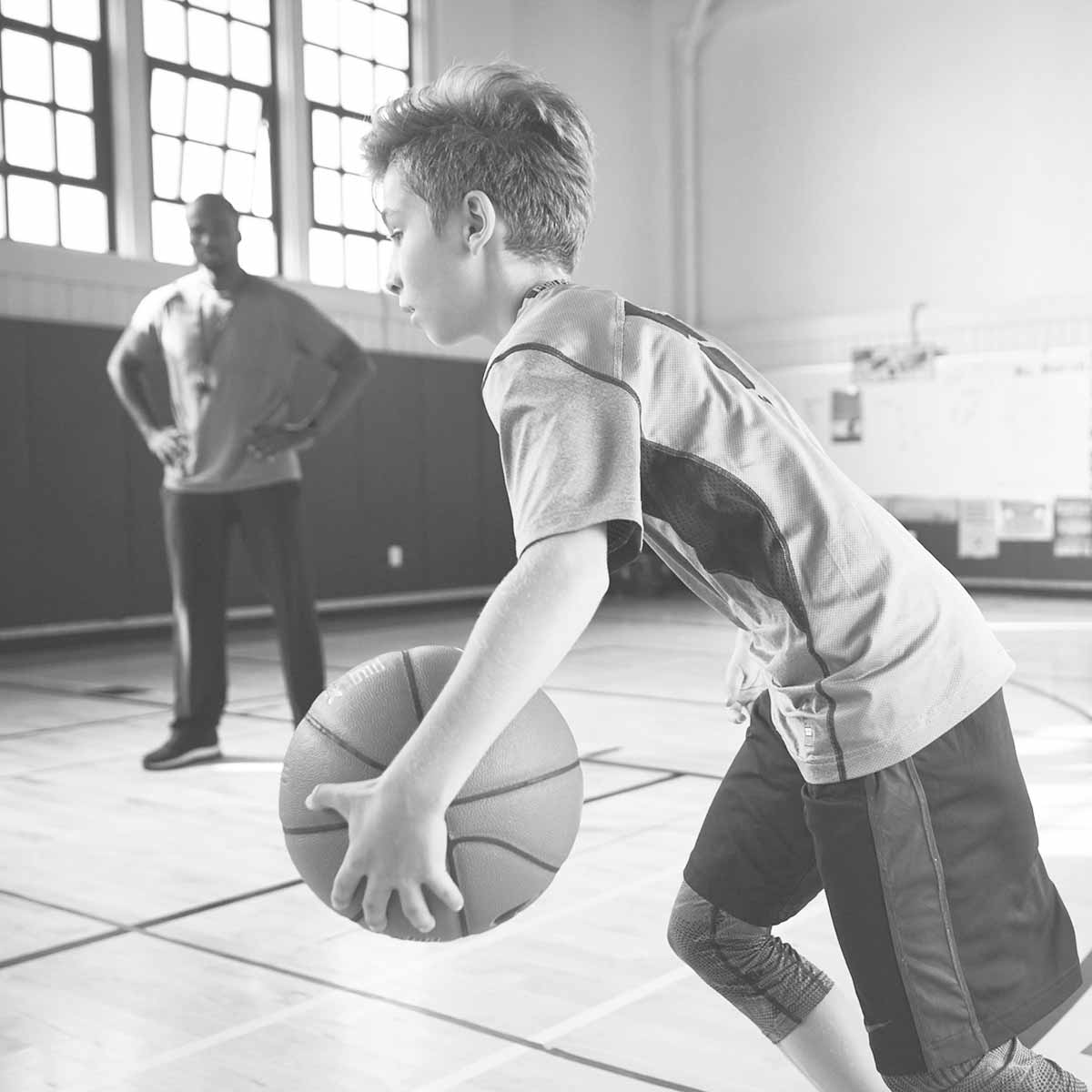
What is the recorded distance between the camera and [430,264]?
4.21 ft

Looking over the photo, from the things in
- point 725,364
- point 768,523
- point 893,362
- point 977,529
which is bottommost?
point 977,529

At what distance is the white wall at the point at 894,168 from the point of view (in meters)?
11.0

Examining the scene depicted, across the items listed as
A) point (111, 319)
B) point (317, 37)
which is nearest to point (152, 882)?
point (111, 319)

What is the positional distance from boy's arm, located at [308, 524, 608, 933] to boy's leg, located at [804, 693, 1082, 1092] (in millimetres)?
375

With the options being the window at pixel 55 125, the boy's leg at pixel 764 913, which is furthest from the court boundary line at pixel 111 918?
the window at pixel 55 125

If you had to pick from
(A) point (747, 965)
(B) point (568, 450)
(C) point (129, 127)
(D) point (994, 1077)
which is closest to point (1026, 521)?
(C) point (129, 127)

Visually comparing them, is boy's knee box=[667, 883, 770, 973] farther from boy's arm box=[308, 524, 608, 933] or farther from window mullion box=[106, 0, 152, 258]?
window mullion box=[106, 0, 152, 258]

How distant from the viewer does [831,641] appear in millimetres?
1283

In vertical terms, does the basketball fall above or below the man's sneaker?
above

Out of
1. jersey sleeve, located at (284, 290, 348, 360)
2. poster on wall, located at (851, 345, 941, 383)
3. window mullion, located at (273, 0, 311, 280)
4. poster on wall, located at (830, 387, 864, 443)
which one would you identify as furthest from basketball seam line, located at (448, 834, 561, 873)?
poster on wall, located at (830, 387, 864, 443)

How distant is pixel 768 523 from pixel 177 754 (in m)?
3.60

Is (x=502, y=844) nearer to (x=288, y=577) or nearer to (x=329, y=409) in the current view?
(x=288, y=577)

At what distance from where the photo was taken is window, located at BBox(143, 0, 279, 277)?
9297mm

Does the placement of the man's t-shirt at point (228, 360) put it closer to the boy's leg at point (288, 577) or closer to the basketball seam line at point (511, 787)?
the boy's leg at point (288, 577)
